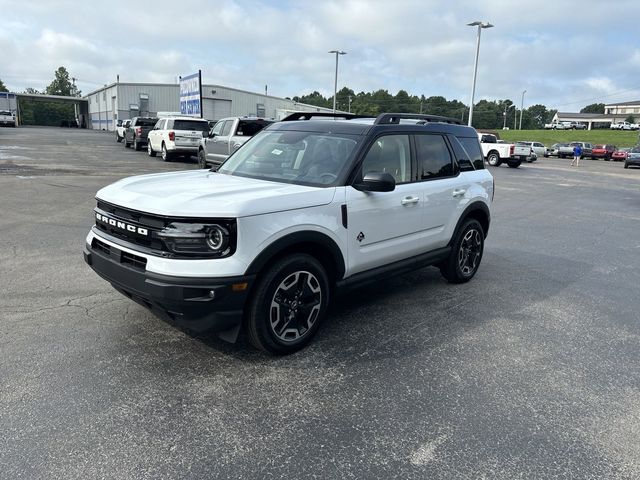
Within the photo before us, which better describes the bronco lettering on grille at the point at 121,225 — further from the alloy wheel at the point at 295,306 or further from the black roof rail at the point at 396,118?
the black roof rail at the point at 396,118

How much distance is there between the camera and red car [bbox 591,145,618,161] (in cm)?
5109

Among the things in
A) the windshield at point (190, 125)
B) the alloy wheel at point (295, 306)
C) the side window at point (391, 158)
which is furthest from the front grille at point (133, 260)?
the windshield at point (190, 125)

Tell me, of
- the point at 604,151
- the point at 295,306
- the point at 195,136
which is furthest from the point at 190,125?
the point at 604,151

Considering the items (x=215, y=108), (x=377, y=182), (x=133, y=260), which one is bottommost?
(x=133, y=260)

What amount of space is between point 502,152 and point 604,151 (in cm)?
2818

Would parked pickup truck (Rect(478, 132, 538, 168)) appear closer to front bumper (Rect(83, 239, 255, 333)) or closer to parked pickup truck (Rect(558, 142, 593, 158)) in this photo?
parked pickup truck (Rect(558, 142, 593, 158))

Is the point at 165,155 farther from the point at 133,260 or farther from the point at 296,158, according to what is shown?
the point at 133,260

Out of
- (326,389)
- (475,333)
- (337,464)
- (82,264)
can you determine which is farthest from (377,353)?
(82,264)

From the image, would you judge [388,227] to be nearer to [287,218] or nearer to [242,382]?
[287,218]

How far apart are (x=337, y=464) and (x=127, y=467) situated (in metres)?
1.10

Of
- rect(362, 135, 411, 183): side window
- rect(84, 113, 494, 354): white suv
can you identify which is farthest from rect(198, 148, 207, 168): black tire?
rect(362, 135, 411, 183): side window

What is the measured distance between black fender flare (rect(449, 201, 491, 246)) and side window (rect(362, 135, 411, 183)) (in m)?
1.14

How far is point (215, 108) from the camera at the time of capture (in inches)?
2291

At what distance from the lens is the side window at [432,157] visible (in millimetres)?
5051
